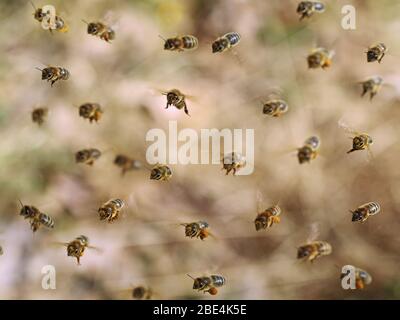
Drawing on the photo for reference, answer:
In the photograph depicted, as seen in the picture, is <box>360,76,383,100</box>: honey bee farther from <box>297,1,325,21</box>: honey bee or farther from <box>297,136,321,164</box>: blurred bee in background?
<box>297,1,325,21</box>: honey bee

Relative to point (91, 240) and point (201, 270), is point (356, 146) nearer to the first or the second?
point (201, 270)

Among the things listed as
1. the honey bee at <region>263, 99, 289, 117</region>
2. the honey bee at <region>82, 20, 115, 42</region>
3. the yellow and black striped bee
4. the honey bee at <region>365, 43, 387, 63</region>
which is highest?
the honey bee at <region>82, 20, 115, 42</region>

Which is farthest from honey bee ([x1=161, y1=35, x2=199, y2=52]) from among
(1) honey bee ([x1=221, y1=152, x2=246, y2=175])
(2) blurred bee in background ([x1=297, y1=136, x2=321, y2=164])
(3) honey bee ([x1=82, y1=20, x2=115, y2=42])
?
(2) blurred bee in background ([x1=297, y1=136, x2=321, y2=164])

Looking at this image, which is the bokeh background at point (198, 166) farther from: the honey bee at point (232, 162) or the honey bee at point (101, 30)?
the honey bee at point (232, 162)

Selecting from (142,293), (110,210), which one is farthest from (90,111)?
(142,293)

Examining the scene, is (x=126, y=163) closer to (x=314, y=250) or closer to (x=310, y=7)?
(x=314, y=250)

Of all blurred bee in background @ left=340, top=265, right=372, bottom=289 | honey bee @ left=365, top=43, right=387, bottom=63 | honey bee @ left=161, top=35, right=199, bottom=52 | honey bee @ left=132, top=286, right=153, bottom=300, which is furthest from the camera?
honey bee @ left=132, top=286, right=153, bottom=300

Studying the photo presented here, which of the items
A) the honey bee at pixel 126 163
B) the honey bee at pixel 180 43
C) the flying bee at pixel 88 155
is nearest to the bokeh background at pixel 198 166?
the honey bee at pixel 126 163
